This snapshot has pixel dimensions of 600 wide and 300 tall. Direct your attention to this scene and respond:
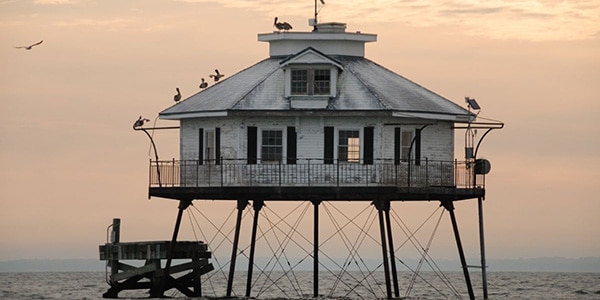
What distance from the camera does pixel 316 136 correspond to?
78875 mm

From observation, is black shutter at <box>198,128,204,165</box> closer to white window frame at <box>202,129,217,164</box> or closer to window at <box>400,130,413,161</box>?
white window frame at <box>202,129,217,164</box>

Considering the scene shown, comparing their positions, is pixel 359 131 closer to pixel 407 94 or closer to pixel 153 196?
pixel 407 94

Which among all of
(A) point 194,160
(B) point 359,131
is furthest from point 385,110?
(A) point 194,160

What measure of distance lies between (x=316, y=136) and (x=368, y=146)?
198cm

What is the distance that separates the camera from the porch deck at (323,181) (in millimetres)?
78125

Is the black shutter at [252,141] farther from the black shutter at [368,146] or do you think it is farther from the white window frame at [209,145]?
the black shutter at [368,146]

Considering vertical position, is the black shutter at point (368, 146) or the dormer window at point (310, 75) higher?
the dormer window at point (310, 75)

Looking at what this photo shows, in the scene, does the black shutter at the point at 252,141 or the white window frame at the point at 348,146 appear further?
the black shutter at the point at 252,141

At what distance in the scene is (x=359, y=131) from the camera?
78.8 m

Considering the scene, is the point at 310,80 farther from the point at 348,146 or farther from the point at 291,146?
the point at 348,146

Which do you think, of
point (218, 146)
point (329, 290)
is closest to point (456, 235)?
point (218, 146)

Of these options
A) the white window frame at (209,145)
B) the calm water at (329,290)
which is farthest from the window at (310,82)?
the calm water at (329,290)

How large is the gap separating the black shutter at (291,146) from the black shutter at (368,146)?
2.63 metres

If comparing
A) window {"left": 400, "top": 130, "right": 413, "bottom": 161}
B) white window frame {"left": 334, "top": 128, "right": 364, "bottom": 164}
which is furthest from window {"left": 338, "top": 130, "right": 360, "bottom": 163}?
window {"left": 400, "top": 130, "right": 413, "bottom": 161}
